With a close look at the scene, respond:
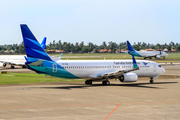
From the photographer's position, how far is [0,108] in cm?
2231

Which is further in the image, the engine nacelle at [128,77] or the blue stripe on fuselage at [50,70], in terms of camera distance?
the engine nacelle at [128,77]

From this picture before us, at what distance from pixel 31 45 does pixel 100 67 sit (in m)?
A: 10.8

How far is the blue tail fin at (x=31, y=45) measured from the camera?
115 ft

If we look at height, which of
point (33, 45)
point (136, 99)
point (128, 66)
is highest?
point (33, 45)

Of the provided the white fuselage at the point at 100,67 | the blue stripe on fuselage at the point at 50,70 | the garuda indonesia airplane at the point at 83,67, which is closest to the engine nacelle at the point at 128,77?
the garuda indonesia airplane at the point at 83,67

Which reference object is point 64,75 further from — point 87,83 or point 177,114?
point 177,114

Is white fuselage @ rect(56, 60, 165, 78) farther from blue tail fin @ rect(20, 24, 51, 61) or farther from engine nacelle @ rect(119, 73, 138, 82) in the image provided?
blue tail fin @ rect(20, 24, 51, 61)

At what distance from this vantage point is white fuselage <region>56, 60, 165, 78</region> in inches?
1515

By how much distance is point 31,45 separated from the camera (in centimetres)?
3541

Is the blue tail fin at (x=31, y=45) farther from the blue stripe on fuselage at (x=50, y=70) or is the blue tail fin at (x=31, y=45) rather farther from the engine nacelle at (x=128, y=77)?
the engine nacelle at (x=128, y=77)

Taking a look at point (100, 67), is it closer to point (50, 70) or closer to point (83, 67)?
point (83, 67)

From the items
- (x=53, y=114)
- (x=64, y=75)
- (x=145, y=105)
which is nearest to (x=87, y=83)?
(x=64, y=75)

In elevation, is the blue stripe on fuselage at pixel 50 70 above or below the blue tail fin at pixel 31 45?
below

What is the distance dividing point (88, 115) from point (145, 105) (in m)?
6.41
